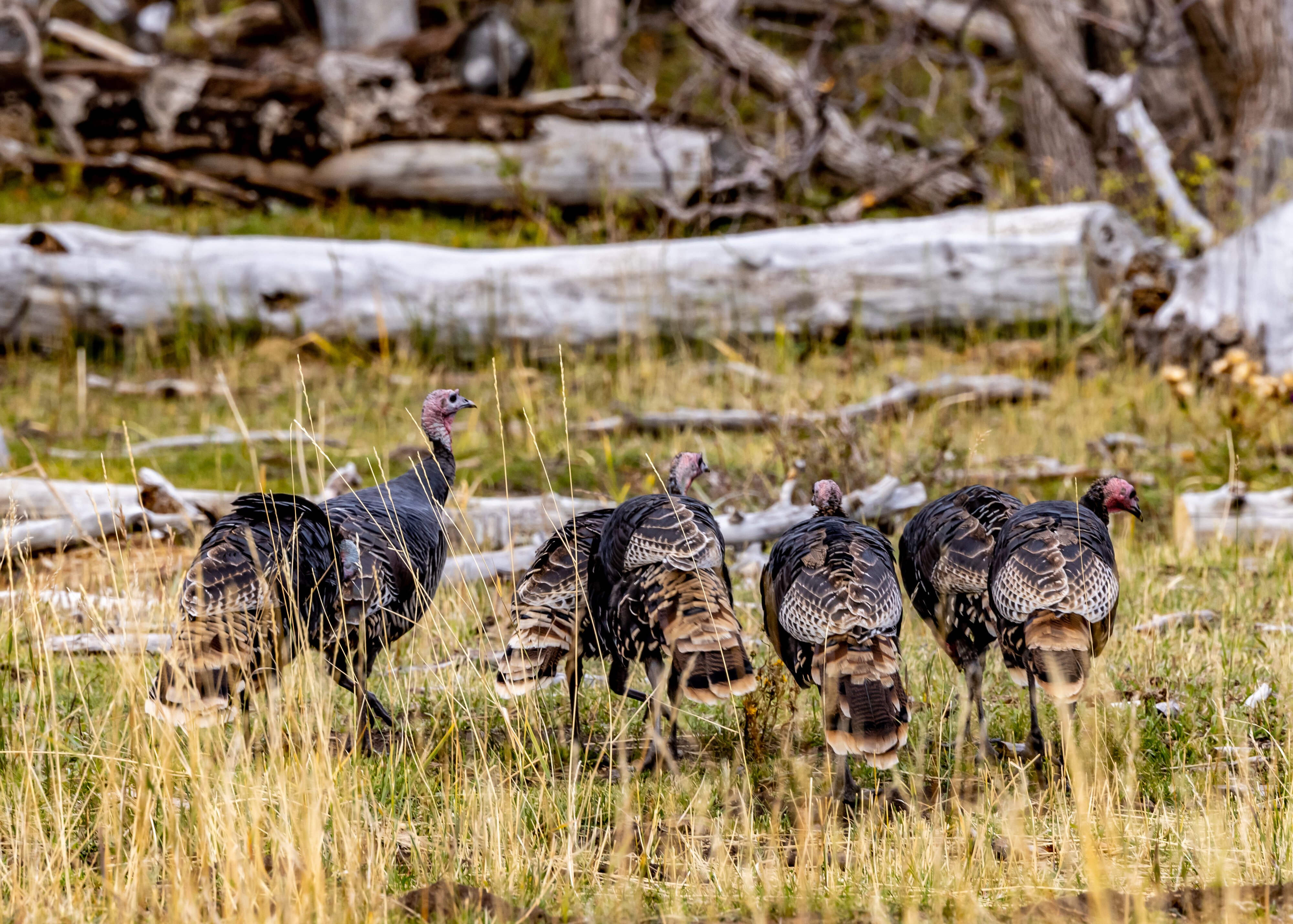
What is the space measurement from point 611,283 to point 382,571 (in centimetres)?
654

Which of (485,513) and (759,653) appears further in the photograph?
(485,513)

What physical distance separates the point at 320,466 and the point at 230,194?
1023 centimetres

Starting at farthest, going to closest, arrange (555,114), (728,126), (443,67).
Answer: (443,67) < (728,126) < (555,114)

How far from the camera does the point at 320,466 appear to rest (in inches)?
171

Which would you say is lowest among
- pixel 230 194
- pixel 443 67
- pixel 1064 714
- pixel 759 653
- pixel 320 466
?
pixel 759 653

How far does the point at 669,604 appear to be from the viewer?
3646 mm

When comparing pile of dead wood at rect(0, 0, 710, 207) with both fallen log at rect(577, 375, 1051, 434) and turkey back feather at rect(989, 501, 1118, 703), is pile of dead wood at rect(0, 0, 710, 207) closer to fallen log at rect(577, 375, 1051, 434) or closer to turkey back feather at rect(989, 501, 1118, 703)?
fallen log at rect(577, 375, 1051, 434)

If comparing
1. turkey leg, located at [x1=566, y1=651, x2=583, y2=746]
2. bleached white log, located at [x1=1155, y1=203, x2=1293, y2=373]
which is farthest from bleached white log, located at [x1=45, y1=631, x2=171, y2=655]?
bleached white log, located at [x1=1155, y1=203, x2=1293, y2=373]

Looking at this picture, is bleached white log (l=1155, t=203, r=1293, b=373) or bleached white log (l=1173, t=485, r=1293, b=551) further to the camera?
bleached white log (l=1155, t=203, r=1293, b=373)

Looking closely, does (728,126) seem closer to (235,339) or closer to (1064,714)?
(235,339)

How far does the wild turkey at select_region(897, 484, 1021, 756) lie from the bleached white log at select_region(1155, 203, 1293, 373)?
18.9ft

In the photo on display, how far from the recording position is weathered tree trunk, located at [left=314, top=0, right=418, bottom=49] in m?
18.0

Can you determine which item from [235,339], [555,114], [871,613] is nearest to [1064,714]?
[871,613]

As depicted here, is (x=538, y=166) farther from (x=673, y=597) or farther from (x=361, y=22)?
(x=673, y=597)
